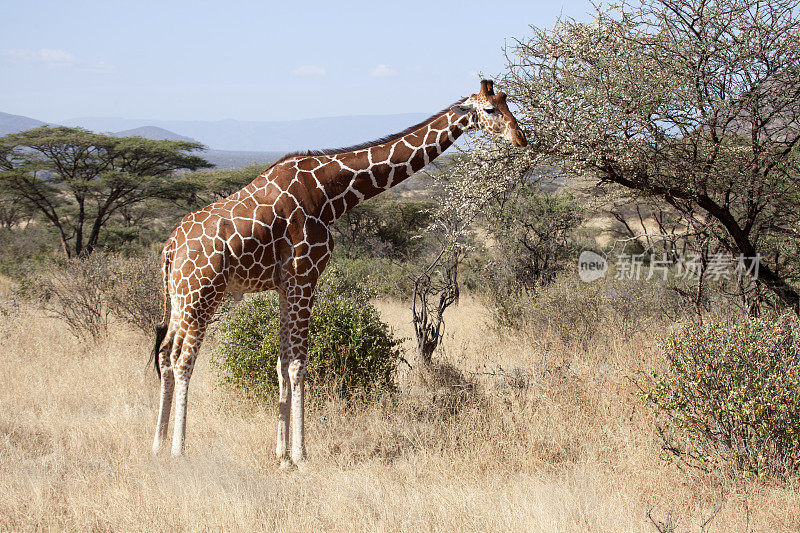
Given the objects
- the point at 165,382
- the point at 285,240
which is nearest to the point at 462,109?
the point at 285,240

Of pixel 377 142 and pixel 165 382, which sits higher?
pixel 377 142

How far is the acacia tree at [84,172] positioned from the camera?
19.8 m

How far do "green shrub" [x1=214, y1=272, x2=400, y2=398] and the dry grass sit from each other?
25 cm

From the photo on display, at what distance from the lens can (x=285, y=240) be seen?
5035mm

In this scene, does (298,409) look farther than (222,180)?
No

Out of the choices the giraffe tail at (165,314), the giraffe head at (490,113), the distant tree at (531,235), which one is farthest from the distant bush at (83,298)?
the distant tree at (531,235)

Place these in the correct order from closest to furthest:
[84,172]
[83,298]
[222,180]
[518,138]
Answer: [518,138]
[83,298]
[222,180]
[84,172]

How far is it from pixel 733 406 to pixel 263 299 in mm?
4533

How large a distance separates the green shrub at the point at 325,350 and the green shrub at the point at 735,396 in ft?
8.79

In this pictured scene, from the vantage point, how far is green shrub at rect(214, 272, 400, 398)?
20.0 ft

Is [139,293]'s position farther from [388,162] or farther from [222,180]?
[222,180]

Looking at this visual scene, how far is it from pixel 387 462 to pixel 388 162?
2.53 metres

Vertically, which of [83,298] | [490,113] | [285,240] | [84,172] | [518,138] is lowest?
[83,298]

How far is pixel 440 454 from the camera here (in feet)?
16.8
